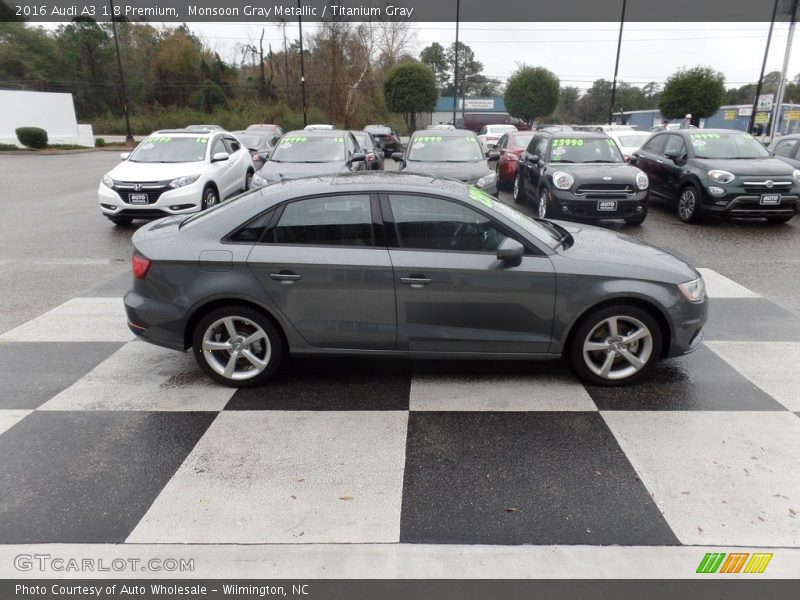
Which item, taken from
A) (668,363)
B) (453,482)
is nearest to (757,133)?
(668,363)

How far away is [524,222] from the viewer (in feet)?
14.7

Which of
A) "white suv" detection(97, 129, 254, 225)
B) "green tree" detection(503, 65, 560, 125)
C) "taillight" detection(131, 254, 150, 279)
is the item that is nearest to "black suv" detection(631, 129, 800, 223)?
"white suv" detection(97, 129, 254, 225)

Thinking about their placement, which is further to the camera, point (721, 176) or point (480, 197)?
point (721, 176)

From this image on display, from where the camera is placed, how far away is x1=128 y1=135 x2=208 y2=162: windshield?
36.0 feet

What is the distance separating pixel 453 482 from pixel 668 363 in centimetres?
254

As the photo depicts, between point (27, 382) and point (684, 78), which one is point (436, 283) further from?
point (684, 78)

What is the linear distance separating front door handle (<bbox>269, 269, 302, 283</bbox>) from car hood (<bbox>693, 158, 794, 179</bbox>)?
8.98 m

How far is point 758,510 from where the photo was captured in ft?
9.77

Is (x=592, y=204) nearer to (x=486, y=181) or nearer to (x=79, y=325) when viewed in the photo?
(x=486, y=181)

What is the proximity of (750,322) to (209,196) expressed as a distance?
8981mm

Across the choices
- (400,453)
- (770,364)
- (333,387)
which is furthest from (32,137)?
(770,364)

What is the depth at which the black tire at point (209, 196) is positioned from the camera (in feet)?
34.1

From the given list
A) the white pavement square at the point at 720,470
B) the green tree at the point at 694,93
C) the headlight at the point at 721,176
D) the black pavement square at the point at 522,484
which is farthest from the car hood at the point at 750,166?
the green tree at the point at 694,93

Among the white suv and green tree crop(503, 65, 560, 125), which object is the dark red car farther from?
green tree crop(503, 65, 560, 125)
